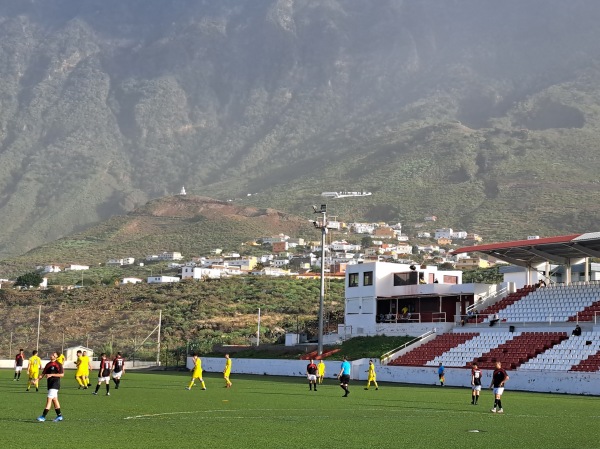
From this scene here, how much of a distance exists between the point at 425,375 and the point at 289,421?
2493 centimetres

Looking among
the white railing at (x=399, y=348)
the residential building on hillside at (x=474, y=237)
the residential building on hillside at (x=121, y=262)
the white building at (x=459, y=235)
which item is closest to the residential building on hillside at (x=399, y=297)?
the white railing at (x=399, y=348)

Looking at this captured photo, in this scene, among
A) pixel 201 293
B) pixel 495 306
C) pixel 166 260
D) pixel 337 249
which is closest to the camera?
pixel 495 306

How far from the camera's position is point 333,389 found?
38.7 metres

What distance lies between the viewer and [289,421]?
21.7 meters

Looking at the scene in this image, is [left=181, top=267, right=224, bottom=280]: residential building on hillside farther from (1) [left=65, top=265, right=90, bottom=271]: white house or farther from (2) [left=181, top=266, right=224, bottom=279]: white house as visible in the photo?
(1) [left=65, top=265, right=90, bottom=271]: white house

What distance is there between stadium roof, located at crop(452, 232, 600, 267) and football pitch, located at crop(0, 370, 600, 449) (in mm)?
20234

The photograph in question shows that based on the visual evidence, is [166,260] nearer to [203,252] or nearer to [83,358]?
[203,252]

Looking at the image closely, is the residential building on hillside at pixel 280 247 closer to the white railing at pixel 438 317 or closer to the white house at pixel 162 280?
the white house at pixel 162 280

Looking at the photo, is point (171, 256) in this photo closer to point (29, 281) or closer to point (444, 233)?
point (29, 281)

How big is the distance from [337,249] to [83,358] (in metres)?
147

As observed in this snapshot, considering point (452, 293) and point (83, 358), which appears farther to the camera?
point (452, 293)

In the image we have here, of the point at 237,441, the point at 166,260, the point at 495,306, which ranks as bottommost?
the point at 237,441

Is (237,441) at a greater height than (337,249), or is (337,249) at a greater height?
(337,249)

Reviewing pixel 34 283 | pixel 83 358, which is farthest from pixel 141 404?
pixel 34 283
